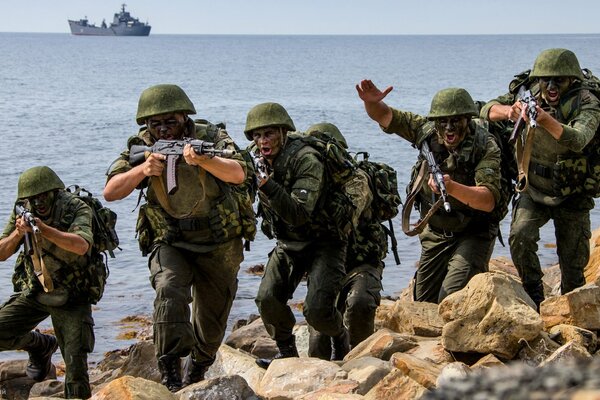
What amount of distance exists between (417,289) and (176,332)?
9.14 ft

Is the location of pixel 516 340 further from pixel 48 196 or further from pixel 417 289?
pixel 48 196

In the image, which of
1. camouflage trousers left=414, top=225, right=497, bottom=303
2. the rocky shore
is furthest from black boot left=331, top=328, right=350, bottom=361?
camouflage trousers left=414, top=225, right=497, bottom=303

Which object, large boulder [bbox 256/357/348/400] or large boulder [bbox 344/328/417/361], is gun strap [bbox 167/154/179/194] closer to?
large boulder [bbox 256/357/348/400]

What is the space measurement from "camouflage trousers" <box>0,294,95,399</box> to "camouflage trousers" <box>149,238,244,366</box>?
932 millimetres

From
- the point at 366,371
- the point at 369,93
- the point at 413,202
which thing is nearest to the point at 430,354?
the point at 366,371

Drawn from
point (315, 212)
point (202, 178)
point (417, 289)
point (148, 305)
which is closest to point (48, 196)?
point (202, 178)

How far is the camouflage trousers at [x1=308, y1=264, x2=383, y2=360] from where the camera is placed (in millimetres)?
10609

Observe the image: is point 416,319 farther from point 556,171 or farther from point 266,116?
point 266,116

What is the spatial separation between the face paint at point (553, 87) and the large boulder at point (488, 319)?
2.03 metres

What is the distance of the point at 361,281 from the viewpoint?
1072 centimetres

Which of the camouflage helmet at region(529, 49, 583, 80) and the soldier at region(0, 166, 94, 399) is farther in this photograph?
the camouflage helmet at region(529, 49, 583, 80)

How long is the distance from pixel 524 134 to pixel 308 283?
7.28 feet

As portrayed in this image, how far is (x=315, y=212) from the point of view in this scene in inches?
390

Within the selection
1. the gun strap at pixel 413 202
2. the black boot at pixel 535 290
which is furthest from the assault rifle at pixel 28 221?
the black boot at pixel 535 290
